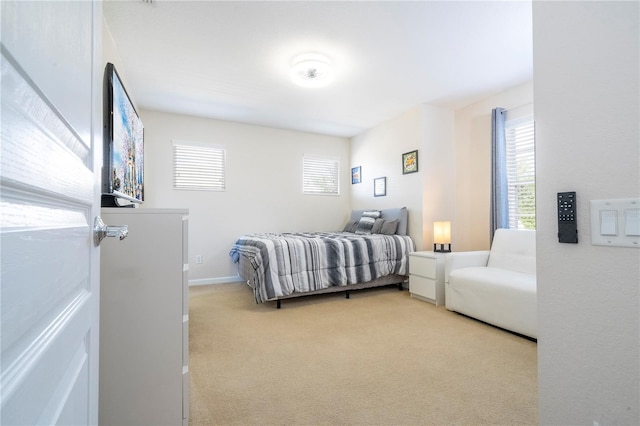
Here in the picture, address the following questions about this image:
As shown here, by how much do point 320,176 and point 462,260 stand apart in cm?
303

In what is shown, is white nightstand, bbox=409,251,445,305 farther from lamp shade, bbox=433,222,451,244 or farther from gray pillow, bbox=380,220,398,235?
gray pillow, bbox=380,220,398,235

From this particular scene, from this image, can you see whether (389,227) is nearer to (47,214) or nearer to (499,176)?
(499,176)

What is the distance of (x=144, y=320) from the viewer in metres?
1.31

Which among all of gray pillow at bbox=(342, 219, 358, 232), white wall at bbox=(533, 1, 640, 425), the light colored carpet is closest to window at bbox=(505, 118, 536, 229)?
the light colored carpet

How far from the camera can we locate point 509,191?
3676 mm

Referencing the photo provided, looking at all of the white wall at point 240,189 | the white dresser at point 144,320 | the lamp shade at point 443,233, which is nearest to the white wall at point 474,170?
the lamp shade at point 443,233

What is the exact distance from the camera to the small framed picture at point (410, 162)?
13.9 feet

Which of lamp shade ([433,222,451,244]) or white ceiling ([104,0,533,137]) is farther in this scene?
lamp shade ([433,222,451,244])

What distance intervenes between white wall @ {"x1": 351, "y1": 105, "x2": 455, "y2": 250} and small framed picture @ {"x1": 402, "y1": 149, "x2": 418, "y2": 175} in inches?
2.2

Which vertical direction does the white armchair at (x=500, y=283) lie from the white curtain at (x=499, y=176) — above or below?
below

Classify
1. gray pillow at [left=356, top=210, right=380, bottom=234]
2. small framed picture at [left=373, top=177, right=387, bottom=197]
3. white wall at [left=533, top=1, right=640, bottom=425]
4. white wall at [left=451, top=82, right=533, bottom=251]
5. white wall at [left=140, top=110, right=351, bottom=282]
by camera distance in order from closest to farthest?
white wall at [left=533, top=1, right=640, bottom=425]
white wall at [left=451, top=82, right=533, bottom=251]
white wall at [left=140, top=110, right=351, bottom=282]
gray pillow at [left=356, top=210, right=380, bottom=234]
small framed picture at [left=373, top=177, right=387, bottom=197]

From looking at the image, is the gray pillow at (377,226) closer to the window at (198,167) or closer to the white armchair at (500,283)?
the white armchair at (500,283)

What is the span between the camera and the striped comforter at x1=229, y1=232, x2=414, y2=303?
10.3ft

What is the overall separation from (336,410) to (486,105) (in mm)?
4015
